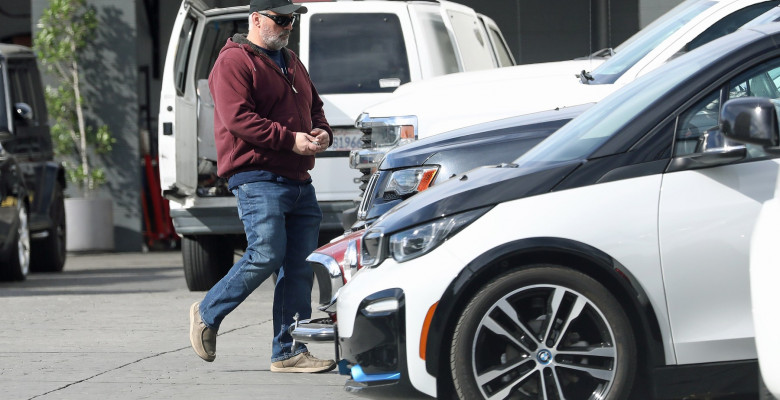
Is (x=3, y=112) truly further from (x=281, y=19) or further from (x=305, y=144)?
(x=305, y=144)

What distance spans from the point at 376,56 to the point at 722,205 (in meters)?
6.07

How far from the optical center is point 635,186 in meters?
4.93

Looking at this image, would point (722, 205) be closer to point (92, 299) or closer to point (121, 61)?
point (92, 299)

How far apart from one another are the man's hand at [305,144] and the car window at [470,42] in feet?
15.1

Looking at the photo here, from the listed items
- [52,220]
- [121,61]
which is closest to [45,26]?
[121,61]

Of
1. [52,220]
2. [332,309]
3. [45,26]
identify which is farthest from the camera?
[45,26]

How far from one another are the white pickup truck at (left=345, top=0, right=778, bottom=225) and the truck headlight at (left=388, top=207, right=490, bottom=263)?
2961 mm

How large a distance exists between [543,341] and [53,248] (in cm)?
1044

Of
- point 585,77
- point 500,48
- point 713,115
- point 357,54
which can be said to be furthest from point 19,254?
point 713,115

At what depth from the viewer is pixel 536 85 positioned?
8078 mm

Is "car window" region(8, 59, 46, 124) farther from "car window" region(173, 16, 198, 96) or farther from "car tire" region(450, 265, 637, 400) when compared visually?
"car tire" region(450, 265, 637, 400)

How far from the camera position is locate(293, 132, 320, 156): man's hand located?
6.59m

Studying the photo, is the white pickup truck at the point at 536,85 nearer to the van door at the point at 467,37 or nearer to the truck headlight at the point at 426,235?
the van door at the point at 467,37

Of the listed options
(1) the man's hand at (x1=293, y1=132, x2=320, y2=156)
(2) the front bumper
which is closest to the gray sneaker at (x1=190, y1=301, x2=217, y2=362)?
(1) the man's hand at (x1=293, y1=132, x2=320, y2=156)
